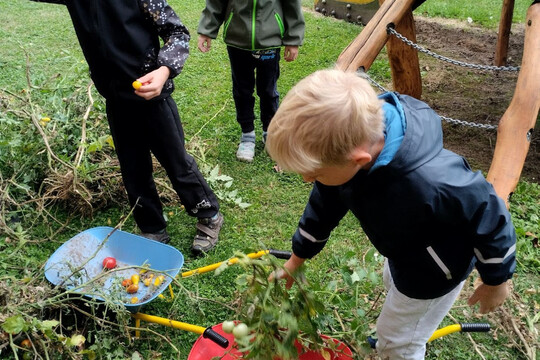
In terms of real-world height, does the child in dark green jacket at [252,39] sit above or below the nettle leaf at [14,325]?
above

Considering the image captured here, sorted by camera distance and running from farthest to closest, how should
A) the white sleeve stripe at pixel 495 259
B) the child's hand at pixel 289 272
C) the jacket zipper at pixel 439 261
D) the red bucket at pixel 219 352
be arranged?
the red bucket at pixel 219 352 → the child's hand at pixel 289 272 → the jacket zipper at pixel 439 261 → the white sleeve stripe at pixel 495 259

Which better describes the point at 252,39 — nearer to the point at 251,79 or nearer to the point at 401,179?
the point at 251,79

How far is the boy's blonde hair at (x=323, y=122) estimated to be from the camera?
4.08 feet

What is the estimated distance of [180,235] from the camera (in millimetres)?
2875

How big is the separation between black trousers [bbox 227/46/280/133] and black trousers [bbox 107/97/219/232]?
96cm

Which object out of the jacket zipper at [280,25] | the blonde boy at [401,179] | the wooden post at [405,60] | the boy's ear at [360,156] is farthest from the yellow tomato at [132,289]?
the wooden post at [405,60]

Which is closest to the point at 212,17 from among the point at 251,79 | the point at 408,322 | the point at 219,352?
the point at 251,79

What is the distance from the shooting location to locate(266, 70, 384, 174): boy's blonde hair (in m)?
1.24

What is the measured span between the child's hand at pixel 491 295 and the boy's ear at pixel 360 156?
0.63m

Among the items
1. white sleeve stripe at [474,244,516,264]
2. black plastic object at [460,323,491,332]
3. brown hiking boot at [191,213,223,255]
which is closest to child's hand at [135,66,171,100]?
brown hiking boot at [191,213,223,255]

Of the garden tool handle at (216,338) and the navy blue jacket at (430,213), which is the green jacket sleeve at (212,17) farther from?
the garden tool handle at (216,338)

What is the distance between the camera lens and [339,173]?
1354mm

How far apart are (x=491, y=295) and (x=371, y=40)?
184cm

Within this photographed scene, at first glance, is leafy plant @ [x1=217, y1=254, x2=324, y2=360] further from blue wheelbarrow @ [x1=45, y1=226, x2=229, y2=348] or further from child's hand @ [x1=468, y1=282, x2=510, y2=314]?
child's hand @ [x1=468, y1=282, x2=510, y2=314]
